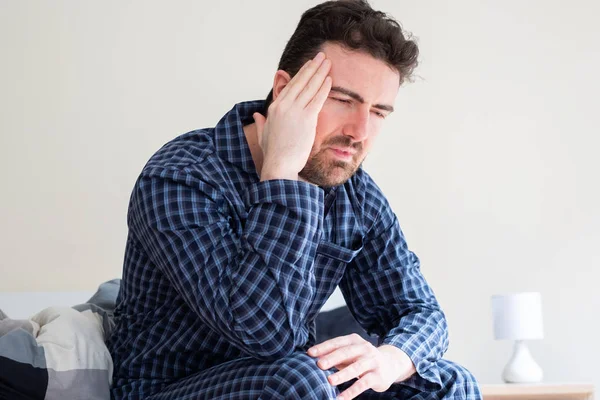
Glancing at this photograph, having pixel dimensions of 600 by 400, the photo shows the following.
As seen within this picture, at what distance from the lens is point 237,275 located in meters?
1.17

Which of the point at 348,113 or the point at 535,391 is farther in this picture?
the point at 535,391

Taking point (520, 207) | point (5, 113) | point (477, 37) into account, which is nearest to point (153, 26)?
point (5, 113)

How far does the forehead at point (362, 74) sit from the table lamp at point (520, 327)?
5.16 ft

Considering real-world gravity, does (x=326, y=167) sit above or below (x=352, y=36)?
below

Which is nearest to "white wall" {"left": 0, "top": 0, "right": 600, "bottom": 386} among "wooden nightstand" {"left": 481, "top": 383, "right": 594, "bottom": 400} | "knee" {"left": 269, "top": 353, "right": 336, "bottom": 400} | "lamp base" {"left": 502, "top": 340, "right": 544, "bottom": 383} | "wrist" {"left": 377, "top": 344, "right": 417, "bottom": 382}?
"lamp base" {"left": 502, "top": 340, "right": 544, "bottom": 383}

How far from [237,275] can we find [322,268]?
13.0 inches

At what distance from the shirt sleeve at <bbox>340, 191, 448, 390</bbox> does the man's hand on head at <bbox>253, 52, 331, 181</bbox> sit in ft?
1.04

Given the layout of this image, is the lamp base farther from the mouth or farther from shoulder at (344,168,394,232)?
the mouth

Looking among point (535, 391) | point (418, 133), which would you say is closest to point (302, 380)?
point (535, 391)

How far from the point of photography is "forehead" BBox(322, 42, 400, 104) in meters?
1.41

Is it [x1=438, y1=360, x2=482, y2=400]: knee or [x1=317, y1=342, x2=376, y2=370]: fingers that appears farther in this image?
[x1=438, y1=360, x2=482, y2=400]: knee

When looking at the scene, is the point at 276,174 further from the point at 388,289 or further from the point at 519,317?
the point at 519,317

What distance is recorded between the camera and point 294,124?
4.37 ft

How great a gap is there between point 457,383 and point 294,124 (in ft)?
1.73
